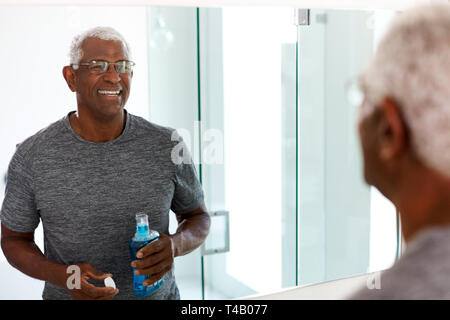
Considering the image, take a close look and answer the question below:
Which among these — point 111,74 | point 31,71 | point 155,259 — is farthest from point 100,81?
point 155,259

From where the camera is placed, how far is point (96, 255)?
1.00 metres

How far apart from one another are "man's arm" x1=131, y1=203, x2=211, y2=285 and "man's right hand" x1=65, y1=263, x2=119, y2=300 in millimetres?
70

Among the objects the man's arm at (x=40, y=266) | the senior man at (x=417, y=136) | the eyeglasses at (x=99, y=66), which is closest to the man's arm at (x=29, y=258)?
the man's arm at (x=40, y=266)

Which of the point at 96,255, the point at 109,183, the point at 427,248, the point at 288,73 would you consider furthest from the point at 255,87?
the point at 427,248

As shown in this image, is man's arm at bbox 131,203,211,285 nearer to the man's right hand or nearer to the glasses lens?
the man's right hand

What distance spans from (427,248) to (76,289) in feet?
2.39

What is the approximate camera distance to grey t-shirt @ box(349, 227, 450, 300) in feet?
1.56

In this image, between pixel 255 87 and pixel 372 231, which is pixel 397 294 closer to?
pixel 255 87

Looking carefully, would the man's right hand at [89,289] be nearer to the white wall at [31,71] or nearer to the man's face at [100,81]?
the white wall at [31,71]

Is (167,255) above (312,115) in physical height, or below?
below

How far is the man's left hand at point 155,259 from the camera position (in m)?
1.01

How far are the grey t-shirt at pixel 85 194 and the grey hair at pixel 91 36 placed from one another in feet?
0.41

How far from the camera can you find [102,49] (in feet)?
3.32

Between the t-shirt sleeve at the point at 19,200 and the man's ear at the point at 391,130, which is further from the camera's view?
the t-shirt sleeve at the point at 19,200
